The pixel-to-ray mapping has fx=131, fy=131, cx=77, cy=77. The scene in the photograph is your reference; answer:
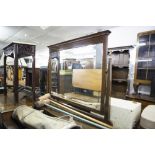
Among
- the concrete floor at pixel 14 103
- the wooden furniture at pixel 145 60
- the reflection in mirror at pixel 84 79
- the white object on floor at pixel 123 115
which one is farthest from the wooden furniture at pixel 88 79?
the wooden furniture at pixel 145 60

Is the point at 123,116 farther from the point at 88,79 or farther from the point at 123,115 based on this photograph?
the point at 88,79

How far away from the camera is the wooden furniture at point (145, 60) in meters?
2.30

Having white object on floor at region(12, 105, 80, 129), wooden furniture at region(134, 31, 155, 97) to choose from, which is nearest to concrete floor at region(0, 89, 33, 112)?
white object on floor at region(12, 105, 80, 129)

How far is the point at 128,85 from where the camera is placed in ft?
8.80

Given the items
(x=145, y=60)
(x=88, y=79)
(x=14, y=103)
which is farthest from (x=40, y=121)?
(x=145, y=60)

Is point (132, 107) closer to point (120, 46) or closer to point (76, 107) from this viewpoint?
point (76, 107)

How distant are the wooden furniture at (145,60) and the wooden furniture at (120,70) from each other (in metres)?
0.27

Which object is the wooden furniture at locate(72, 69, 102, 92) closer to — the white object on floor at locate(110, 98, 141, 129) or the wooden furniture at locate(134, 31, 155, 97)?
the white object on floor at locate(110, 98, 141, 129)

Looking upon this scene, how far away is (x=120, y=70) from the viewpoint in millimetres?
2941

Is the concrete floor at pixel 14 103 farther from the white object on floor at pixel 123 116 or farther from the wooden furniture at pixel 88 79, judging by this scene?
the white object on floor at pixel 123 116

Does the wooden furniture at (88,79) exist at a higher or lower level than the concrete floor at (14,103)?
higher
